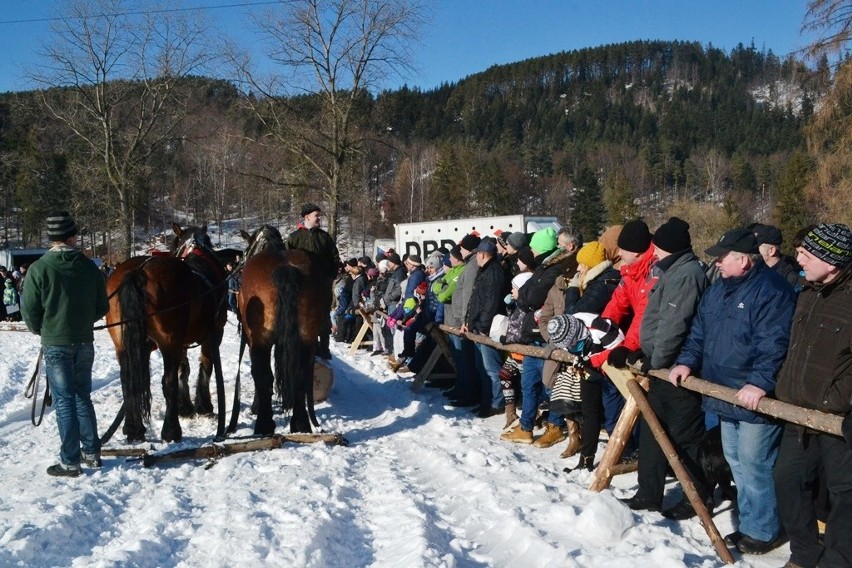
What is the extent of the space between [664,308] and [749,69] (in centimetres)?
19509

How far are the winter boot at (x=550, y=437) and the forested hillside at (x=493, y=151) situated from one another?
48.3ft

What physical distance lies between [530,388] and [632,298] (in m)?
1.86

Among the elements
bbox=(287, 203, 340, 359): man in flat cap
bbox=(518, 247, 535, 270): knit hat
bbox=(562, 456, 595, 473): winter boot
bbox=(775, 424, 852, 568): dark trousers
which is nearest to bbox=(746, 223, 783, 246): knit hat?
bbox=(775, 424, 852, 568): dark trousers

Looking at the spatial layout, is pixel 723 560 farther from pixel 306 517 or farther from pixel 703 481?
pixel 306 517

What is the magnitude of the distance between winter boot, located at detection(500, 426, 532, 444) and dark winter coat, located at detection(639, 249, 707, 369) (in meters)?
2.31

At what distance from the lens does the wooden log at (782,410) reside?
3447 mm

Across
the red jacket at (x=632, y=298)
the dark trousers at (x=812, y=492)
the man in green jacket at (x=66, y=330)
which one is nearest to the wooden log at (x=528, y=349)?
the red jacket at (x=632, y=298)

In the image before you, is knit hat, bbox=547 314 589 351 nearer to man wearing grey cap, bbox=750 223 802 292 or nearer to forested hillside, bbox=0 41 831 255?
man wearing grey cap, bbox=750 223 802 292

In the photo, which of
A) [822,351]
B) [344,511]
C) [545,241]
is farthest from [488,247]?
[822,351]

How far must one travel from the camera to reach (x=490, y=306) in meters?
8.12

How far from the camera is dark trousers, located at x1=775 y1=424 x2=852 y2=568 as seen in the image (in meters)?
3.50

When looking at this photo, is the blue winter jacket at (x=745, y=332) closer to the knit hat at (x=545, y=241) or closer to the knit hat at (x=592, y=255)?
the knit hat at (x=592, y=255)

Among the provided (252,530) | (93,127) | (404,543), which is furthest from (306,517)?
(93,127)

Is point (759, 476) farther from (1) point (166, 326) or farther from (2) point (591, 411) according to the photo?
(1) point (166, 326)
